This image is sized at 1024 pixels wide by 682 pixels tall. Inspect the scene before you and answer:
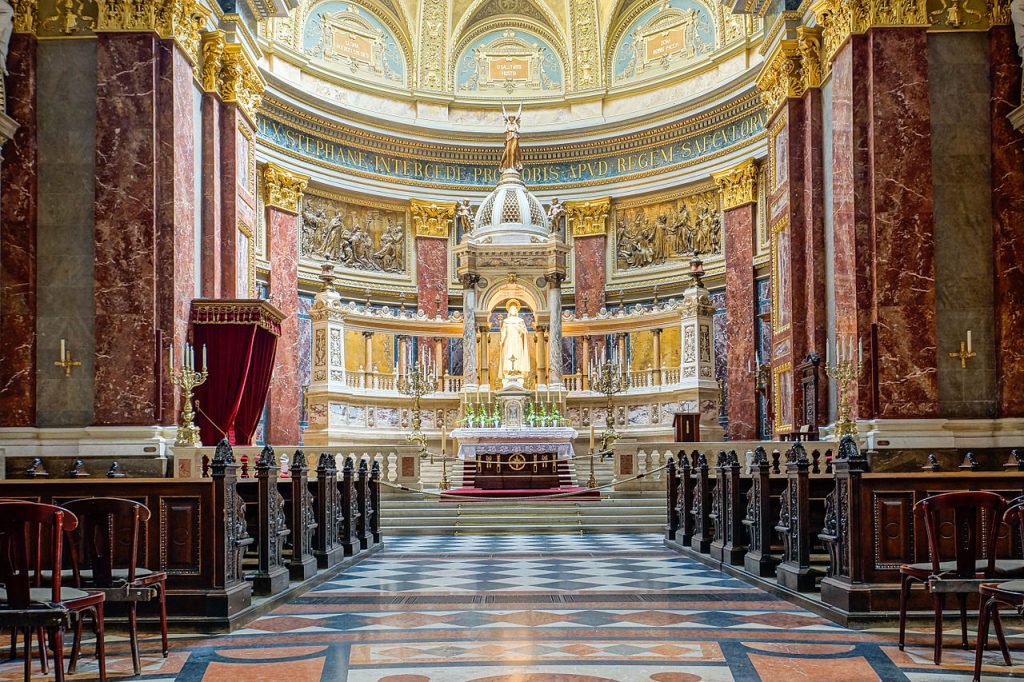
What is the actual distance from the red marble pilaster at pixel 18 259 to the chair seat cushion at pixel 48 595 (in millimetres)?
8142

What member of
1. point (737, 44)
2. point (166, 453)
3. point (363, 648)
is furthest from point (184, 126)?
point (737, 44)

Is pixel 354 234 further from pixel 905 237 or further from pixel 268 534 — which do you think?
pixel 268 534

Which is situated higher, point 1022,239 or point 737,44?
point 737,44

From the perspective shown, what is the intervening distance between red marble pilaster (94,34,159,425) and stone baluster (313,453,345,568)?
3.32m

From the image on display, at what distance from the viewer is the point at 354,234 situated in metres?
26.0

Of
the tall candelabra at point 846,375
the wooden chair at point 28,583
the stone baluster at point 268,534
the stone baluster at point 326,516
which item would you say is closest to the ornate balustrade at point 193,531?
the stone baluster at point 268,534

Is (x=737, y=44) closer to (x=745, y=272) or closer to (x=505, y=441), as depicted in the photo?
(x=745, y=272)

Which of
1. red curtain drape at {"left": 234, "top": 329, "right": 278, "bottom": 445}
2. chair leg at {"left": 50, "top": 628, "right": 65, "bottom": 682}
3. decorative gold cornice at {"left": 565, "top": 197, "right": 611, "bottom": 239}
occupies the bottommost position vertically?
chair leg at {"left": 50, "top": 628, "right": 65, "bottom": 682}

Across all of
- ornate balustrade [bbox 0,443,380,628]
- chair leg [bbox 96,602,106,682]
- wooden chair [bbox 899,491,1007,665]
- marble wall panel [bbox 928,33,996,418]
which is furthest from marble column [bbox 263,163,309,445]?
wooden chair [bbox 899,491,1007,665]

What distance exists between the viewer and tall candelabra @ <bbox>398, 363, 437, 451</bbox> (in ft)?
67.1

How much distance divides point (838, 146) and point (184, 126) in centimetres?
870

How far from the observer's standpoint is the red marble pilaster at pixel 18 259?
13000 millimetres

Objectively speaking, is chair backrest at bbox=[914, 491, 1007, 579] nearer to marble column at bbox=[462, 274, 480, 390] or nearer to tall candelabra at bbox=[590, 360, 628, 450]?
tall candelabra at bbox=[590, 360, 628, 450]

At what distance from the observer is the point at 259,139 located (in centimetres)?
2328
